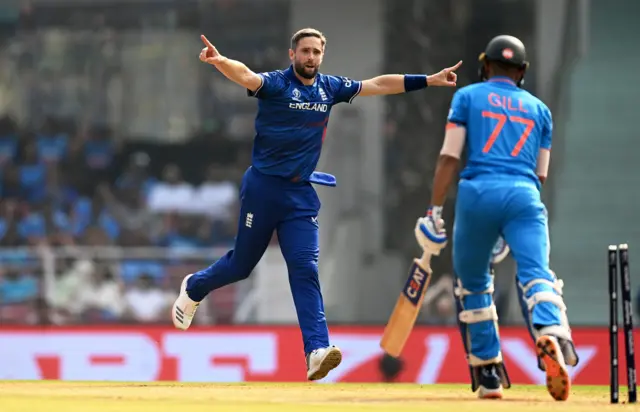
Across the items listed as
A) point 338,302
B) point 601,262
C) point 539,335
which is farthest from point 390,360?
point 539,335

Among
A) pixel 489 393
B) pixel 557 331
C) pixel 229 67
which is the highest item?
pixel 229 67

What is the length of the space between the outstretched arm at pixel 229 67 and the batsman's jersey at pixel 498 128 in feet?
3.78

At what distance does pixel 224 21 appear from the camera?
50.3 feet

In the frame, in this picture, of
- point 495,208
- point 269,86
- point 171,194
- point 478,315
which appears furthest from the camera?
point 171,194

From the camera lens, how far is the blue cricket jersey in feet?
22.6

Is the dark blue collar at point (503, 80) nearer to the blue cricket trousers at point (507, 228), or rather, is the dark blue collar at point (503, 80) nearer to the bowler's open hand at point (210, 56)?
the blue cricket trousers at point (507, 228)

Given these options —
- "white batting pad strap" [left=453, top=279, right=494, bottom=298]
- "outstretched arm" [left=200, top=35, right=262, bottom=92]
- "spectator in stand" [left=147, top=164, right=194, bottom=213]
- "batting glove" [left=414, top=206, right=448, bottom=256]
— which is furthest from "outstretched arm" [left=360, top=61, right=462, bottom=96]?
"spectator in stand" [left=147, top=164, right=194, bottom=213]

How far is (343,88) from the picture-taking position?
7.19m

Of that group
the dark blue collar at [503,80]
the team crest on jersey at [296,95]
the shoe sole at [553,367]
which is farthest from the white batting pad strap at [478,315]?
the team crest on jersey at [296,95]

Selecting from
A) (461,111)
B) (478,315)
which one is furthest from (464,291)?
(461,111)

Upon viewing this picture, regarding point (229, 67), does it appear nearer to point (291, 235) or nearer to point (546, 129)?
point (291, 235)

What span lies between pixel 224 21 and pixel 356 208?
288 cm

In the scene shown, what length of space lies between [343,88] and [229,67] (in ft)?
2.83

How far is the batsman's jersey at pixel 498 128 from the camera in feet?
19.7
